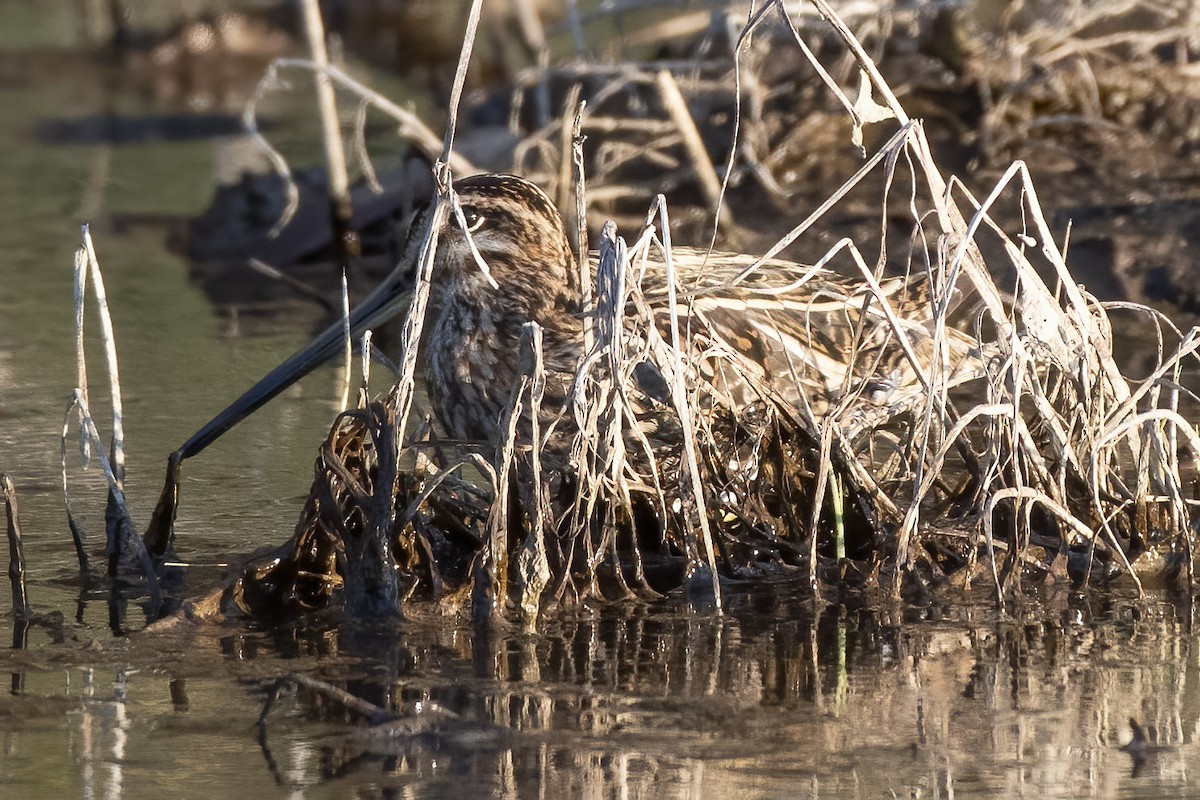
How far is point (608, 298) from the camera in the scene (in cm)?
364

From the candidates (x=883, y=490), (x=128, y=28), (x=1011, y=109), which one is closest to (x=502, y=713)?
(x=883, y=490)

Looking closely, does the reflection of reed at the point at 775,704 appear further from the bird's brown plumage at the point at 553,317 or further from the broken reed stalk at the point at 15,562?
the bird's brown plumage at the point at 553,317

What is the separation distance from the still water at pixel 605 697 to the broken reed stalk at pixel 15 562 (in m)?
0.04

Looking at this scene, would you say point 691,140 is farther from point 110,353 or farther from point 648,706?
point 648,706

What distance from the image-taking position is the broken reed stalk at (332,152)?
729cm

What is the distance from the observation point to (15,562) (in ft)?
12.7

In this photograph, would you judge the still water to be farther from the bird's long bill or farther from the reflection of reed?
the bird's long bill

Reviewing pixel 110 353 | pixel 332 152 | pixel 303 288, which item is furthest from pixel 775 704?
pixel 332 152

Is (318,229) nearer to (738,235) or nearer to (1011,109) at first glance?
(738,235)

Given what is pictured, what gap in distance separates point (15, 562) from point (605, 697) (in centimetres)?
126

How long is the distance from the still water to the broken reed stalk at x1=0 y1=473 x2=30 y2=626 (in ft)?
0.14

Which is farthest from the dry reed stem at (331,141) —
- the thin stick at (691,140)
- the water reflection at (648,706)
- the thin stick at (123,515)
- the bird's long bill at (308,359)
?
the water reflection at (648,706)

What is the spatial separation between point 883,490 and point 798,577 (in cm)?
25

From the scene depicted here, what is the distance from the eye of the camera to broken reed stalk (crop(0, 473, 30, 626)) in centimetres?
383
